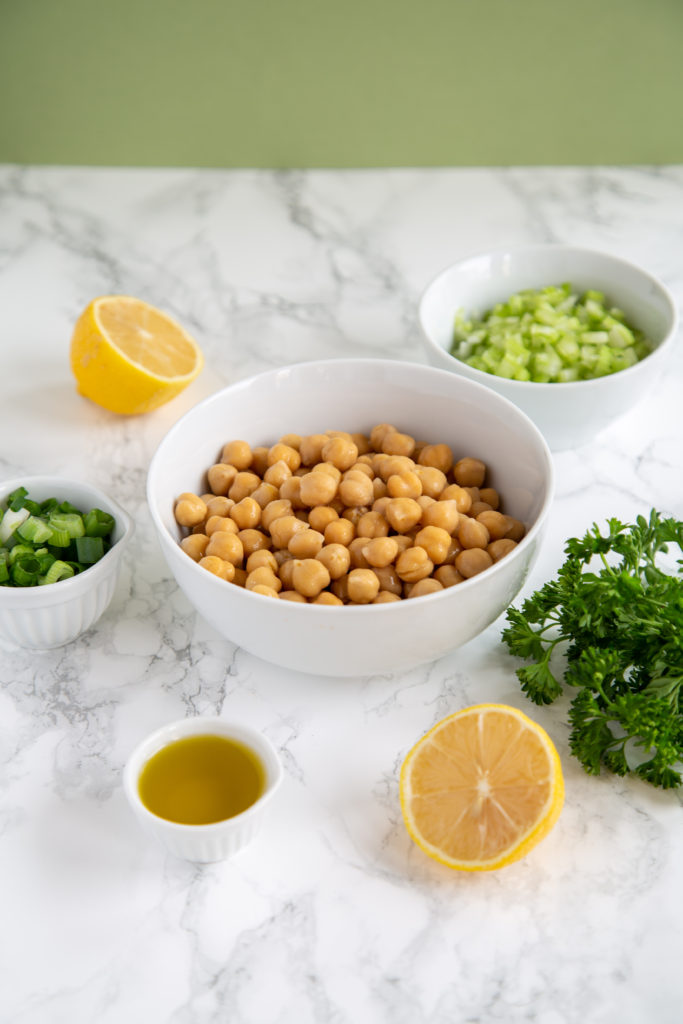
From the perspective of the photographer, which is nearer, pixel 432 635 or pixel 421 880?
pixel 421 880

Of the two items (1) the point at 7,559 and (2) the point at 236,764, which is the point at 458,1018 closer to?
(2) the point at 236,764

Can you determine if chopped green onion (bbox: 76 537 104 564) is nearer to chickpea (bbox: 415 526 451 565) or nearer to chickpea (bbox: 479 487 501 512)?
chickpea (bbox: 415 526 451 565)

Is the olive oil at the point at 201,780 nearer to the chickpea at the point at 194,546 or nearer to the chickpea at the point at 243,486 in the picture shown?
the chickpea at the point at 194,546

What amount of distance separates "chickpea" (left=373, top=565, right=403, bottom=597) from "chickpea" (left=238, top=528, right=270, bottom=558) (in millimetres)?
185

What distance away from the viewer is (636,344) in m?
1.98

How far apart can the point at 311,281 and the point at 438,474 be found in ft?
3.08

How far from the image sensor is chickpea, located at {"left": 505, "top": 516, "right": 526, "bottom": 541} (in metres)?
1.53

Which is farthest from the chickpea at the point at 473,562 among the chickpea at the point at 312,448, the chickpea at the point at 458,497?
the chickpea at the point at 312,448

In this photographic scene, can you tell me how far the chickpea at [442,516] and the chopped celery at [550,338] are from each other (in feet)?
1.54

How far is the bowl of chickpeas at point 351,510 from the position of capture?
1352 mm

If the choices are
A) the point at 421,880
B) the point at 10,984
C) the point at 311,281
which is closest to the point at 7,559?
the point at 10,984

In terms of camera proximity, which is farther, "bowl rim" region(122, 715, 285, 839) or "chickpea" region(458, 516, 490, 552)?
"chickpea" region(458, 516, 490, 552)

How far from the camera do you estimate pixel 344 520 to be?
1.53 m

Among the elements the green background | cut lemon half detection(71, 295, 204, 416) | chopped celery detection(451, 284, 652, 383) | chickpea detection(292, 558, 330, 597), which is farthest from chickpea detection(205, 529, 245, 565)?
the green background
